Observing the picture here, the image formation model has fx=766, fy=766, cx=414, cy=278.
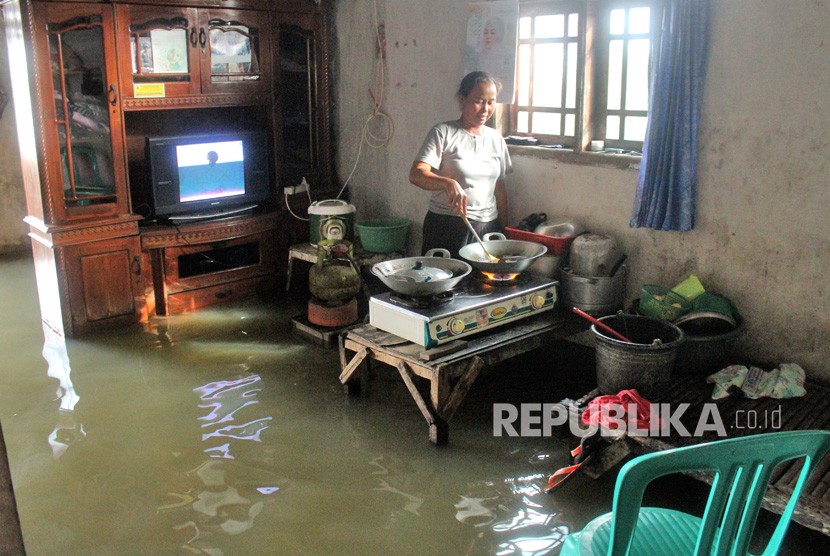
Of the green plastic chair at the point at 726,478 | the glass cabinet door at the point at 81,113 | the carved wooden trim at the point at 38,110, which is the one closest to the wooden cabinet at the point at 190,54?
the glass cabinet door at the point at 81,113

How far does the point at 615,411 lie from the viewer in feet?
10.1

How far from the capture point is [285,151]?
5.65 meters

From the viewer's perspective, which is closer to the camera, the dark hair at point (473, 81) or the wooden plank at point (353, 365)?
the wooden plank at point (353, 365)

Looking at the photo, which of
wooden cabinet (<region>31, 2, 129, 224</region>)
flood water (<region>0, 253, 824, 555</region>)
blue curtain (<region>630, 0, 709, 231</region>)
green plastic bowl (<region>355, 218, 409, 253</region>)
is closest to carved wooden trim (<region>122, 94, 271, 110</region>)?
wooden cabinet (<region>31, 2, 129, 224</region>)

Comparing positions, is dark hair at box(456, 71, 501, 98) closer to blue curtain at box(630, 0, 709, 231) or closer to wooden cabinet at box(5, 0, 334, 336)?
blue curtain at box(630, 0, 709, 231)

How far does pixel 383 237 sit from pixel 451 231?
978 mm

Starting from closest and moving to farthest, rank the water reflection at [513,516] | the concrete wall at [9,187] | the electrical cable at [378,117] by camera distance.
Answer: the water reflection at [513,516], the electrical cable at [378,117], the concrete wall at [9,187]

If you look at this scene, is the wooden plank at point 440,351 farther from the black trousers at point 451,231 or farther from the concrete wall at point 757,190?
the concrete wall at point 757,190

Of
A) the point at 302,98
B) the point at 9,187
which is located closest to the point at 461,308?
the point at 302,98

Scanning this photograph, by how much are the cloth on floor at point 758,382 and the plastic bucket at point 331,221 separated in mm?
2633

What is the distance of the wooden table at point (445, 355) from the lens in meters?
3.36

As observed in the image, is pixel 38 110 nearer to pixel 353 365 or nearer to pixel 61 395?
pixel 61 395

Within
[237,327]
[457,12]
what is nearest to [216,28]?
[457,12]

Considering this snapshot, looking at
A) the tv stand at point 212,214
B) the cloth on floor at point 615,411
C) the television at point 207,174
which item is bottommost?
the cloth on floor at point 615,411
